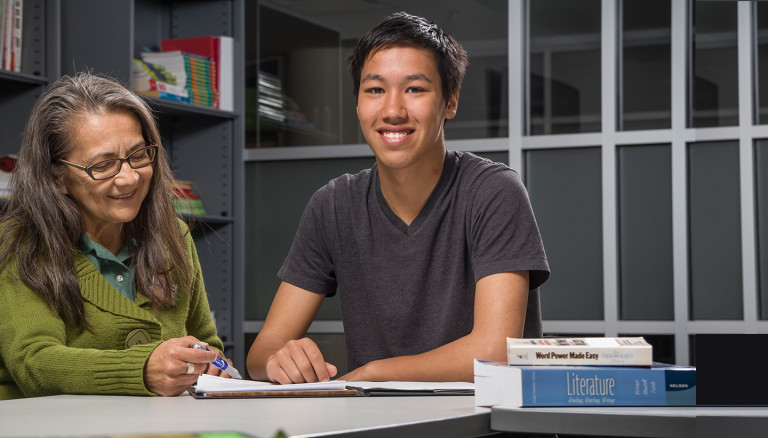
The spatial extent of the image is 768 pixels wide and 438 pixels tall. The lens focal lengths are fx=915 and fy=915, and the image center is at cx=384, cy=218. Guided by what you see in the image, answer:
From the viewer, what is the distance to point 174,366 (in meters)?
1.39

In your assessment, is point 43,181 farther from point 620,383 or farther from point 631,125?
point 631,125

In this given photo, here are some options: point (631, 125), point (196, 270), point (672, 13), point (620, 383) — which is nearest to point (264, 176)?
point (631, 125)

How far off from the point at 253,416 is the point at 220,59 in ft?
9.84

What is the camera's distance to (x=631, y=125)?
3684 millimetres

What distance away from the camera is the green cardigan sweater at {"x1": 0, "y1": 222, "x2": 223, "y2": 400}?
4.67 ft

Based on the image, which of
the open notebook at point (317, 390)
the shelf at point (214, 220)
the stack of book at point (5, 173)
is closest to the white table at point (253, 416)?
the open notebook at point (317, 390)

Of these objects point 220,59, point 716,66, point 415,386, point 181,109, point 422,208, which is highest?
point 220,59

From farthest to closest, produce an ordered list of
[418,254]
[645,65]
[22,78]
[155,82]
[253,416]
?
[645,65]
[155,82]
[22,78]
[418,254]
[253,416]

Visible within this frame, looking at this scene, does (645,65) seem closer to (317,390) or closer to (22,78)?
(22,78)

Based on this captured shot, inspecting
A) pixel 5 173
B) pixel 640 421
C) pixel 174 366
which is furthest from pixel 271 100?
pixel 640 421

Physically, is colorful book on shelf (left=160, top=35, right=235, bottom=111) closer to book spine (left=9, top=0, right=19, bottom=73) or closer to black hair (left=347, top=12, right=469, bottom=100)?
book spine (left=9, top=0, right=19, bottom=73)

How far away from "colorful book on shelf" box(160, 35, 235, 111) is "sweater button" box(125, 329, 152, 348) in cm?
237

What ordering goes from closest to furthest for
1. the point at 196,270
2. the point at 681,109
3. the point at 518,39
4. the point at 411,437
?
the point at 411,437
the point at 196,270
the point at 681,109
the point at 518,39

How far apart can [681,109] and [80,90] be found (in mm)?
2556
